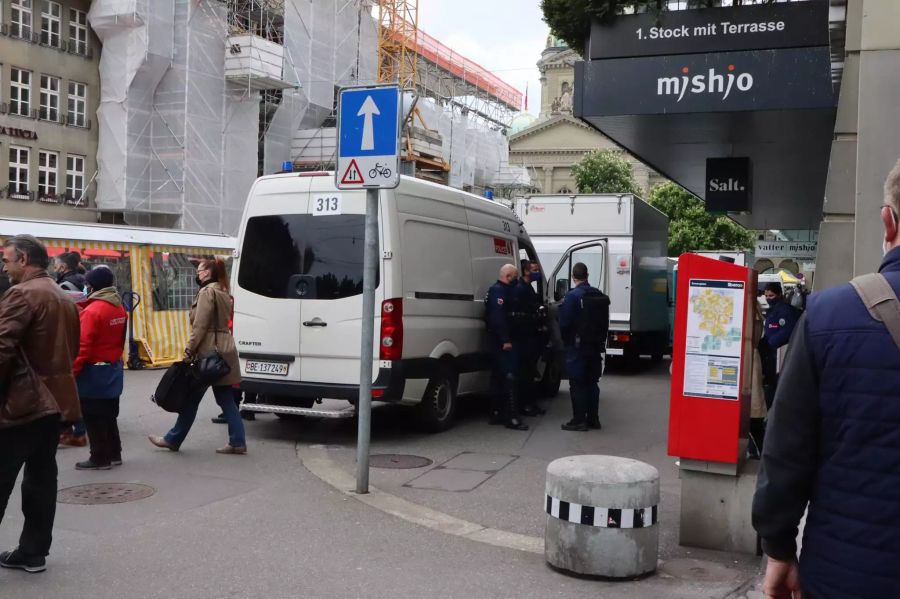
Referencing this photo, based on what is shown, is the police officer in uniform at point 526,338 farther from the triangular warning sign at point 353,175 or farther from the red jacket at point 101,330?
the red jacket at point 101,330

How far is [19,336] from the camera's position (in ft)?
16.1

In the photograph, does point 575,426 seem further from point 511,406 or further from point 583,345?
point 583,345

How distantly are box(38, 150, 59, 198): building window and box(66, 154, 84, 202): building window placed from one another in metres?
0.46

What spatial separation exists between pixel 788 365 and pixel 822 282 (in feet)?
17.8

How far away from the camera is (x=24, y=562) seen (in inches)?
196

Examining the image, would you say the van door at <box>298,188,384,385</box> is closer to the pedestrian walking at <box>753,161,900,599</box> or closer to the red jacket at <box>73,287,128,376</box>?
the red jacket at <box>73,287,128,376</box>

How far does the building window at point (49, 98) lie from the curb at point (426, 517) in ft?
101

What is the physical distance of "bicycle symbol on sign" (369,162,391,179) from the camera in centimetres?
694

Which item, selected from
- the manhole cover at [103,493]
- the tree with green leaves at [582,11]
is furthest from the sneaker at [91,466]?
the tree with green leaves at [582,11]

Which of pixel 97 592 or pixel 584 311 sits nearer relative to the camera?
pixel 97 592

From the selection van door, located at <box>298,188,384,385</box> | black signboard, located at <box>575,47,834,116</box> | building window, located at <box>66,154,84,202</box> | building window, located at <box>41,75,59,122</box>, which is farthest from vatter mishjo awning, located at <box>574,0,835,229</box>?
building window, located at <box>41,75,59,122</box>

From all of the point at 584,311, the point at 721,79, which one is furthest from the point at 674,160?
the point at 721,79

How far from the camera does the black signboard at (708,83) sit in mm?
7113

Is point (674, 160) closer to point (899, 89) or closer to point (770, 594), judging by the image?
point (899, 89)
